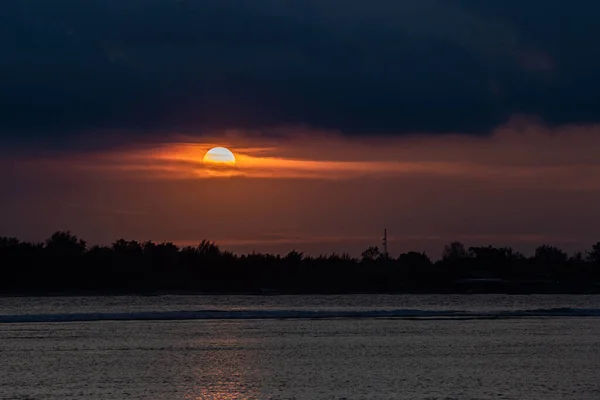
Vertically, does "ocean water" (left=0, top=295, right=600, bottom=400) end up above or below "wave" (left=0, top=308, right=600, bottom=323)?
below

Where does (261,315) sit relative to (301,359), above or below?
above

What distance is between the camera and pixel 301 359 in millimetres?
46688

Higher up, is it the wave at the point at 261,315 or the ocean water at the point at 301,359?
the wave at the point at 261,315

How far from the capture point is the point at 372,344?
54.9 meters

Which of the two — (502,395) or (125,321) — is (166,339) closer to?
(125,321)

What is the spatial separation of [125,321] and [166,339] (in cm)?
2086

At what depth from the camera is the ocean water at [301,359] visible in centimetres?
3572

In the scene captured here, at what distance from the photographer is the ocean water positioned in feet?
117

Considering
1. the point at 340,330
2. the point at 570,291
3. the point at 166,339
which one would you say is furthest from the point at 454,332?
the point at 570,291

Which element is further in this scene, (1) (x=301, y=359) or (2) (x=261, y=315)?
(2) (x=261, y=315)

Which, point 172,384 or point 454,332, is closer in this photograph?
point 172,384

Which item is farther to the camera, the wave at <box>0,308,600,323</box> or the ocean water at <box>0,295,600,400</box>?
the wave at <box>0,308,600,323</box>

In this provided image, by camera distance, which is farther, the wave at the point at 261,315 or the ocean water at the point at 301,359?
the wave at the point at 261,315

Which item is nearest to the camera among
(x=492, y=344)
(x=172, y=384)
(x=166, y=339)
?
(x=172, y=384)
